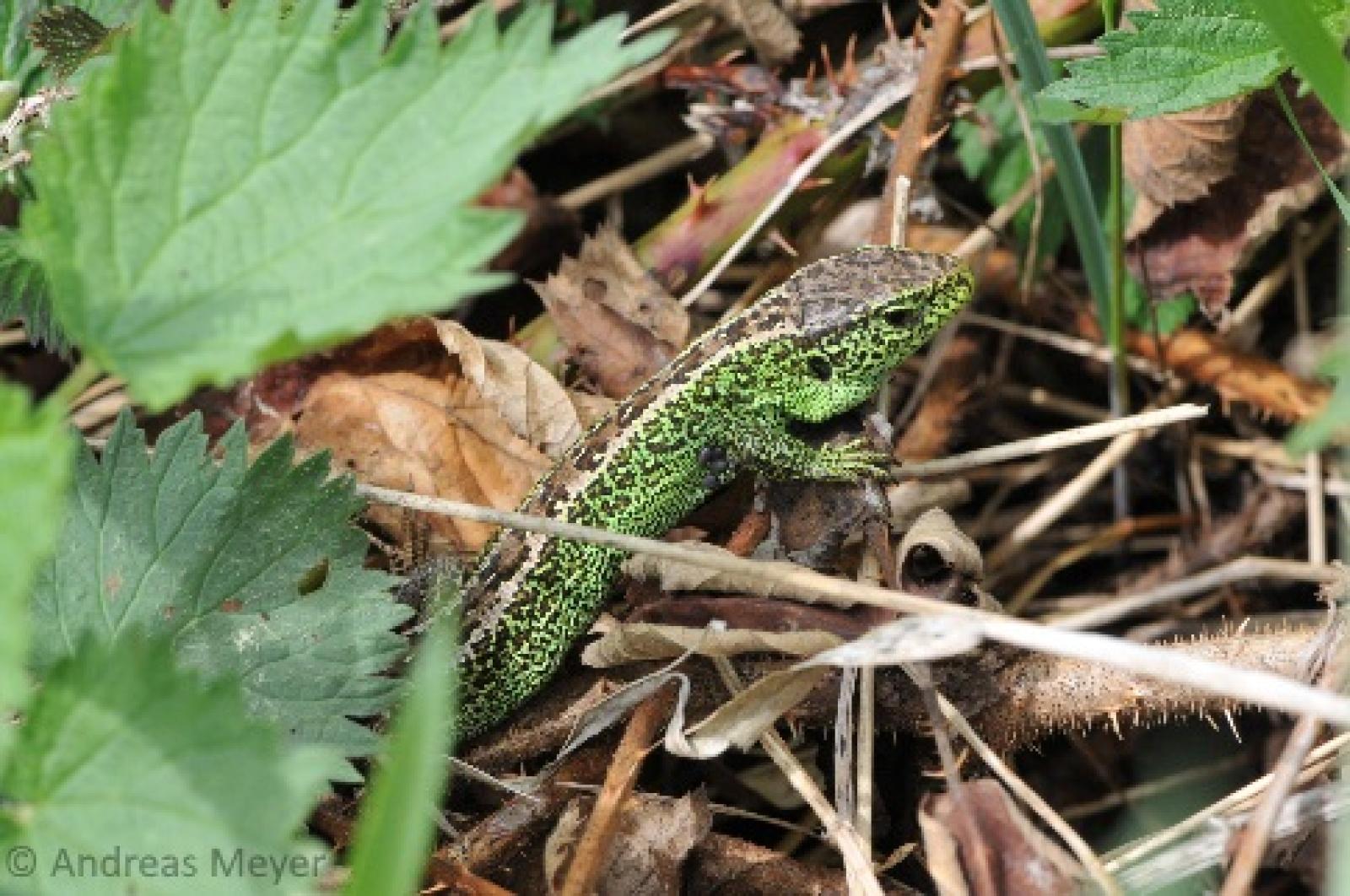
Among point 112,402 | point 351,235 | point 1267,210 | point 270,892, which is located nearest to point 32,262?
point 112,402

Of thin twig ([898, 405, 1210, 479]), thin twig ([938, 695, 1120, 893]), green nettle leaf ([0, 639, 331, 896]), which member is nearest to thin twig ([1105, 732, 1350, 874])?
thin twig ([938, 695, 1120, 893])

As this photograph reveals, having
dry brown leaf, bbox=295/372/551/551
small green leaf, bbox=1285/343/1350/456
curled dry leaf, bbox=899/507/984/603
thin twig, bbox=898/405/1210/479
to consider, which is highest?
small green leaf, bbox=1285/343/1350/456

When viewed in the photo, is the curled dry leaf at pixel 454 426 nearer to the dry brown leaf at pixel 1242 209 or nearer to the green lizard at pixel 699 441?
the green lizard at pixel 699 441

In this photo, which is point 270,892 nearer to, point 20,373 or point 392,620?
point 392,620

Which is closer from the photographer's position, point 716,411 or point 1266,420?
point 716,411

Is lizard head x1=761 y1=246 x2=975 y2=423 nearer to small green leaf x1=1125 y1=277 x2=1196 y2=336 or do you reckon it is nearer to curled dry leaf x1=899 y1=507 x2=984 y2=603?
curled dry leaf x1=899 y1=507 x2=984 y2=603
